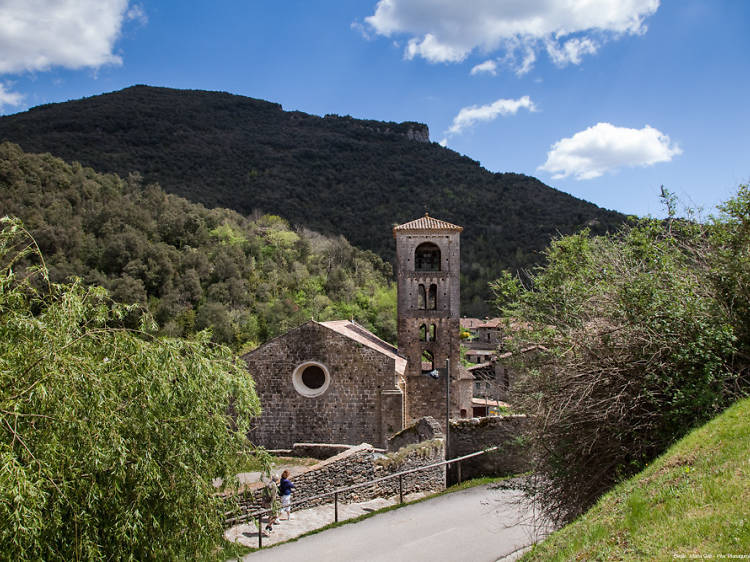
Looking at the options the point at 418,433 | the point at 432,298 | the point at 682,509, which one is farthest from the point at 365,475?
the point at 432,298

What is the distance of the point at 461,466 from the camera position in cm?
1444

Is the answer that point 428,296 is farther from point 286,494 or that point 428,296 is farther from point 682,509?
point 682,509

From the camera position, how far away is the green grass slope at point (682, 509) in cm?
452

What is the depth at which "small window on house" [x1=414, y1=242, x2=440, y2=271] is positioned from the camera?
25.1 metres

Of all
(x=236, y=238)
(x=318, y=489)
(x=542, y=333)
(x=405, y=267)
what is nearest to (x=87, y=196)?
(x=236, y=238)

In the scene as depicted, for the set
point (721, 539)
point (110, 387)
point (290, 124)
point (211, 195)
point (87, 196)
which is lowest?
point (721, 539)

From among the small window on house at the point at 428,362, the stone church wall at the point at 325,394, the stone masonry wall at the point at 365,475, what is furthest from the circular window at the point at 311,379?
the stone masonry wall at the point at 365,475

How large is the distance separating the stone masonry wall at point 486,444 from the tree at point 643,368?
570 cm

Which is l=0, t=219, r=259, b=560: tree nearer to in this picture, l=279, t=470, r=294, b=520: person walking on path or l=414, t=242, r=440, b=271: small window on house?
l=279, t=470, r=294, b=520: person walking on path

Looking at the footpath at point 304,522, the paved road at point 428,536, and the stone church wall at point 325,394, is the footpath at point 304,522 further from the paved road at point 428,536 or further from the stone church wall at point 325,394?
the stone church wall at point 325,394

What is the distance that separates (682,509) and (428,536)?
19.8 feet

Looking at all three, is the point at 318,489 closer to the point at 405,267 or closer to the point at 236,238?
the point at 405,267

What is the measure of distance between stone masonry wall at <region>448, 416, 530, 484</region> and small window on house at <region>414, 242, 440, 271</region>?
10998mm

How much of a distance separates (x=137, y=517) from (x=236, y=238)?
52601mm
